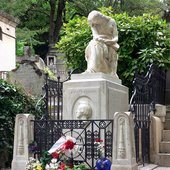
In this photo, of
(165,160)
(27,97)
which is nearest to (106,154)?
(165,160)

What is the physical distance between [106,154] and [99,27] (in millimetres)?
3256

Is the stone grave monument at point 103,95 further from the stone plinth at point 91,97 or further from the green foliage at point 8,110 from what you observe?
the green foliage at point 8,110

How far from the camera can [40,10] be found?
41.3m

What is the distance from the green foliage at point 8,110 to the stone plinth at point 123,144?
4458 millimetres

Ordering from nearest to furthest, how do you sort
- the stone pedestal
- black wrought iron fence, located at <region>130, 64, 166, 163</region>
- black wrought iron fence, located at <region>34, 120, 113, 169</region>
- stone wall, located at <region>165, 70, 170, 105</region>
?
black wrought iron fence, located at <region>34, 120, 113, 169</region>
the stone pedestal
black wrought iron fence, located at <region>130, 64, 166, 163</region>
stone wall, located at <region>165, 70, 170, 105</region>

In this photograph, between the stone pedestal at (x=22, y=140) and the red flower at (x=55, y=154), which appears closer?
the red flower at (x=55, y=154)

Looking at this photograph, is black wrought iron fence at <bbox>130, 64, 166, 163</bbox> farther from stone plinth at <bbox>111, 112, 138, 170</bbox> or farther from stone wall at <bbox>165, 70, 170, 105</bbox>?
stone wall at <bbox>165, 70, 170, 105</bbox>

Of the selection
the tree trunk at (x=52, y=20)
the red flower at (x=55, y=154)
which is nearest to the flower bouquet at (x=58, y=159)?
the red flower at (x=55, y=154)

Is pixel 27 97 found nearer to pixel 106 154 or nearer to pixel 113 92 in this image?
pixel 113 92

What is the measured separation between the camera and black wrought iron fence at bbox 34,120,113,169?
749cm

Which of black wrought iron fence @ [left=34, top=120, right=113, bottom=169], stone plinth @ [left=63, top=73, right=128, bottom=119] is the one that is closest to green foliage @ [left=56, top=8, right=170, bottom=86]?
stone plinth @ [left=63, top=73, right=128, bottom=119]

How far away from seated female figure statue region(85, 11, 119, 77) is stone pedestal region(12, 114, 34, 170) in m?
1.88

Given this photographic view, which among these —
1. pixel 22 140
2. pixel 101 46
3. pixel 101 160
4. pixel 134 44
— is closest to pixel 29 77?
pixel 134 44

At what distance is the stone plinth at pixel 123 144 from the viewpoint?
7016mm
